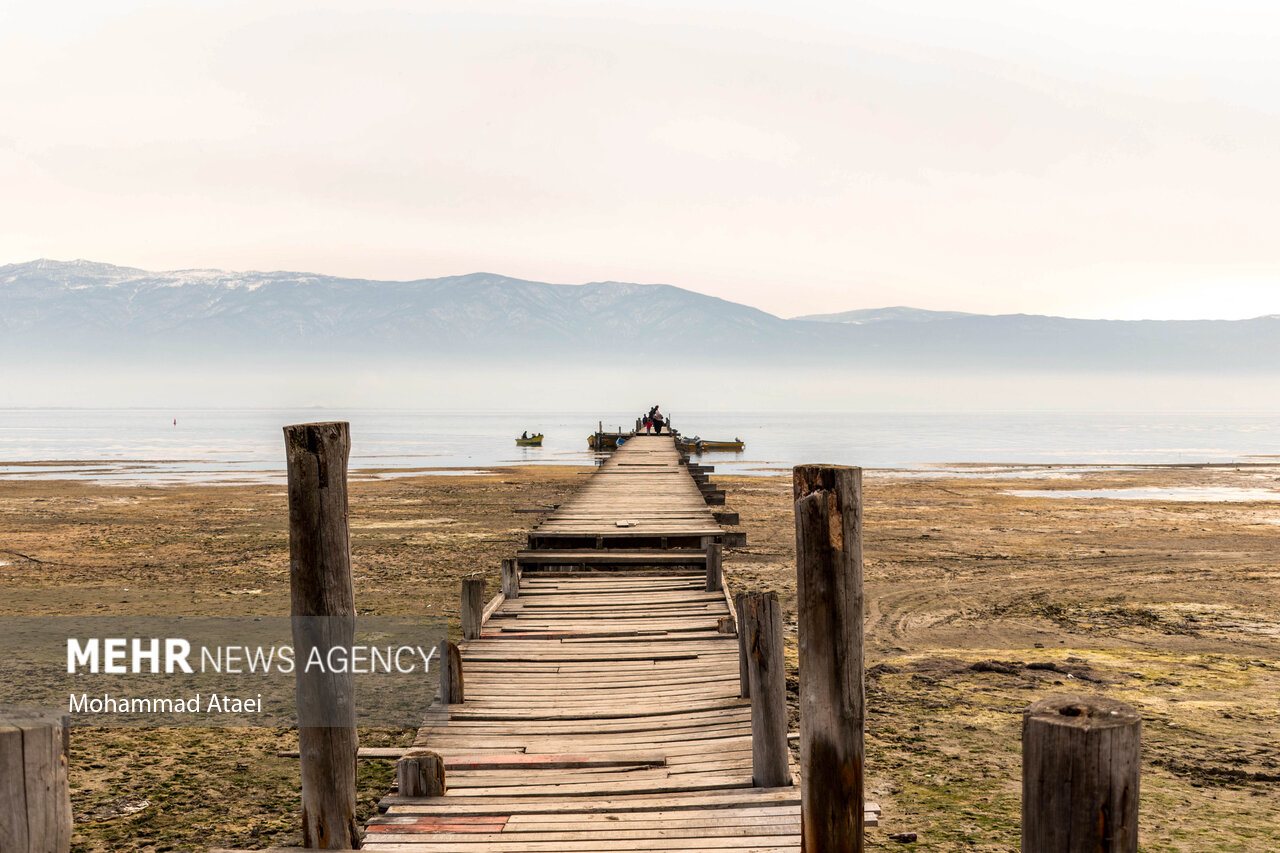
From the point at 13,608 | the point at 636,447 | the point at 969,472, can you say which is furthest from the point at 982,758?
the point at 969,472

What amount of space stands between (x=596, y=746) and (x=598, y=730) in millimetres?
332

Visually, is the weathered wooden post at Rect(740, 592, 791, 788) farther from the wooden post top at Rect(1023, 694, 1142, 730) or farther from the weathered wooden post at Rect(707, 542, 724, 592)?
the weathered wooden post at Rect(707, 542, 724, 592)

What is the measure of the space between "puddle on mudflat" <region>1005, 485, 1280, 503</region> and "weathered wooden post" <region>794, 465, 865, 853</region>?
124 feet

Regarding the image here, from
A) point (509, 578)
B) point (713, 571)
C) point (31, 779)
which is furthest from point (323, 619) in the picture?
point (713, 571)

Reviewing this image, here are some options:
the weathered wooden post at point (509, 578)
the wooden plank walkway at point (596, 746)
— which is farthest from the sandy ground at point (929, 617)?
the weathered wooden post at point (509, 578)

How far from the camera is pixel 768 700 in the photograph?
20.8 ft

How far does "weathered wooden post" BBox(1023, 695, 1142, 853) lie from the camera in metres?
2.87

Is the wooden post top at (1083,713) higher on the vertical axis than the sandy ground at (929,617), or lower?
higher

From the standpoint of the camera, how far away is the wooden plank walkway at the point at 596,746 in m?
5.70

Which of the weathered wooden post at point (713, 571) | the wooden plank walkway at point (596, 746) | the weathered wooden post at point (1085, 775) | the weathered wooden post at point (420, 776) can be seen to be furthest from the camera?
the weathered wooden post at point (713, 571)

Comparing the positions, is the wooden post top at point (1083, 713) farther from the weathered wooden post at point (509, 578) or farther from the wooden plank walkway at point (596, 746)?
the weathered wooden post at point (509, 578)

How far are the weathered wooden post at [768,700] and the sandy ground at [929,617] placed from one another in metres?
1.80

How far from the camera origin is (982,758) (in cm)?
934

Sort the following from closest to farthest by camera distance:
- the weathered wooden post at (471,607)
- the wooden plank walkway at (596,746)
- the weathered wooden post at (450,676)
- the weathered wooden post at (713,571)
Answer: the wooden plank walkway at (596,746) → the weathered wooden post at (450,676) → the weathered wooden post at (471,607) → the weathered wooden post at (713,571)
